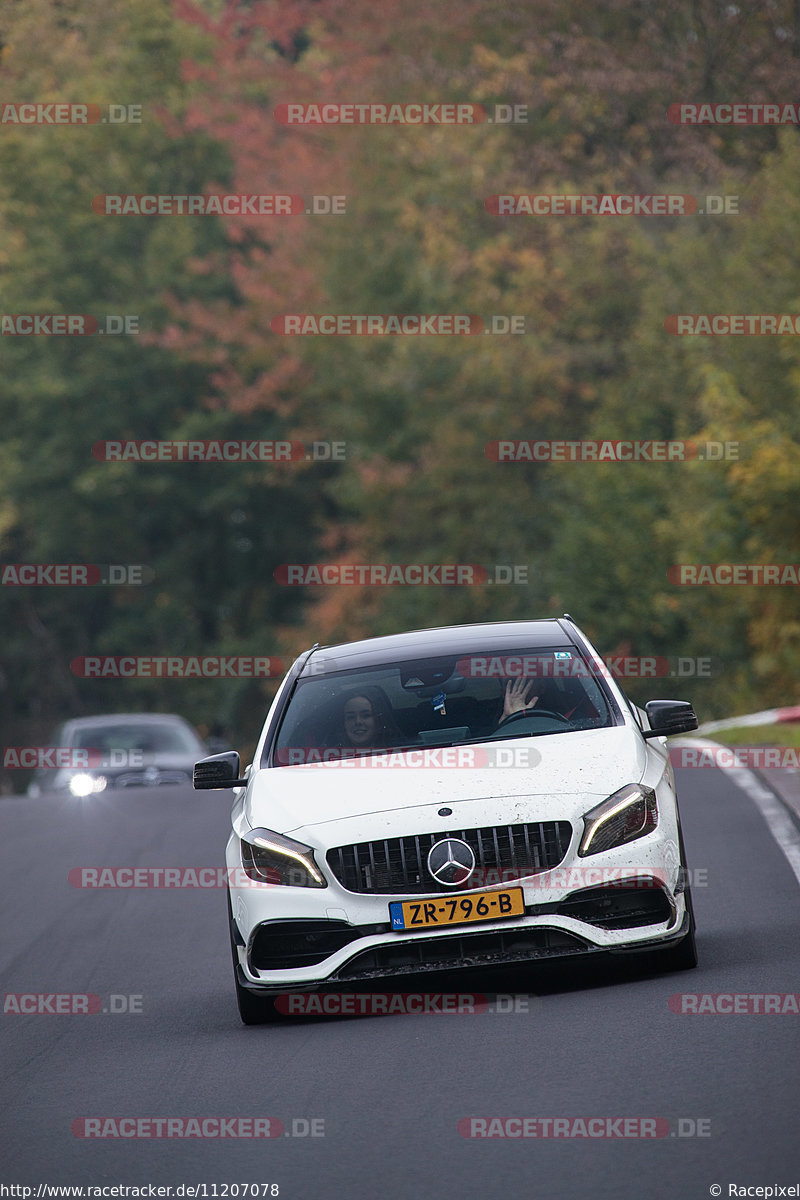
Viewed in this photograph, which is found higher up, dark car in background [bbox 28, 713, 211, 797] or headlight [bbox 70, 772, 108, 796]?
dark car in background [bbox 28, 713, 211, 797]

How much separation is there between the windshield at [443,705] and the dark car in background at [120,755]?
13.2 m

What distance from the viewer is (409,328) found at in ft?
153

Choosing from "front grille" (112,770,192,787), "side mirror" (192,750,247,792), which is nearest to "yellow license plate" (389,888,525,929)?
"side mirror" (192,750,247,792)

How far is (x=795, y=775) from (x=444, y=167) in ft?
98.9

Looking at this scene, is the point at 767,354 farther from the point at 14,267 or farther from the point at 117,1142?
the point at 117,1142

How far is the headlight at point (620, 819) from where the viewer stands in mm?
8219

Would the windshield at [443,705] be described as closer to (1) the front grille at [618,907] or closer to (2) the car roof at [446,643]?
(2) the car roof at [446,643]

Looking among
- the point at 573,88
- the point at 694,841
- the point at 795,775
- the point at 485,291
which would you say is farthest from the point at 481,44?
the point at 694,841

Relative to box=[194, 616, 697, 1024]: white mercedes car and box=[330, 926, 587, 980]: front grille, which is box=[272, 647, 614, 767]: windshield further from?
box=[330, 926, 587, 980]: front grille

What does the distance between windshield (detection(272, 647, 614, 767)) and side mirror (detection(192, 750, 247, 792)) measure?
0.77 feet

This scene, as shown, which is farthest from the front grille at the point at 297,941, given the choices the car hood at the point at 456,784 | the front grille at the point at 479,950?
the car hood at the point at 456,784

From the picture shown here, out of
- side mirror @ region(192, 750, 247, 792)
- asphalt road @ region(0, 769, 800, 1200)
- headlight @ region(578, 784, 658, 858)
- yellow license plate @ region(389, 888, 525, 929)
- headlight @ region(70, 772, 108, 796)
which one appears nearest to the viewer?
asphalt road @ region(0, 769, 800, 1200)

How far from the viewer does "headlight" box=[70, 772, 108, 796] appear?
2300 cm

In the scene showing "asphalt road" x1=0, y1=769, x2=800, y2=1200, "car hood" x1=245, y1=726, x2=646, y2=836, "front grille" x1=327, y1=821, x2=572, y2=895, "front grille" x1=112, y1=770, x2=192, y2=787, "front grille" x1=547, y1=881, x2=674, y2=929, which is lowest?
"front grille" x1=112, y1=770, x2=192, y2=787
